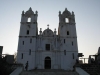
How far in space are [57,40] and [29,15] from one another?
922cm

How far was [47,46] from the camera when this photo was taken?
34969 millimetres

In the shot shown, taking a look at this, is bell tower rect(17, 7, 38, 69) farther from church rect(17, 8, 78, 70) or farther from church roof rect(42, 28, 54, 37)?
church roof rect(42, 28, 54, 37)

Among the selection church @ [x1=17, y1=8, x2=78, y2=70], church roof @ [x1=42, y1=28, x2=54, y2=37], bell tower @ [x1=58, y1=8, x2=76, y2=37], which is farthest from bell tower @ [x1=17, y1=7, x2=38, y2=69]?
bell tower @ [x1=58, y1=8, x2=76, y2=37]

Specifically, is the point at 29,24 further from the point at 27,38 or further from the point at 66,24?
the point at 66,24

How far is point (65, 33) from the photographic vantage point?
3572 centimetres

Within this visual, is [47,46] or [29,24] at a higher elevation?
[29,24]

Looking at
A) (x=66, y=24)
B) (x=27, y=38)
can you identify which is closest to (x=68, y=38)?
(x=66, y=24)

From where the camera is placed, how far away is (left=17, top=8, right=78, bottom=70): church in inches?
1315

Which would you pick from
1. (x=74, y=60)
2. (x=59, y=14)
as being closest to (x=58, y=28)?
(x=59, y=14)

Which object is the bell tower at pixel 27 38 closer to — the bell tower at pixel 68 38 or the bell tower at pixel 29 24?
the bell tower at pixel 29 24

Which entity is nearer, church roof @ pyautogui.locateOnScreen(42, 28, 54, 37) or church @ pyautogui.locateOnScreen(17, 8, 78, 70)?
church @ pyautogui.locateOnScreen(17, 8, 78, 70)

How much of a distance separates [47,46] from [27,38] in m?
4.72

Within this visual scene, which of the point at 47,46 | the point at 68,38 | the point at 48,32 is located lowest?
the point at 47,46

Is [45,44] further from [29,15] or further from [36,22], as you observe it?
[29,15]
